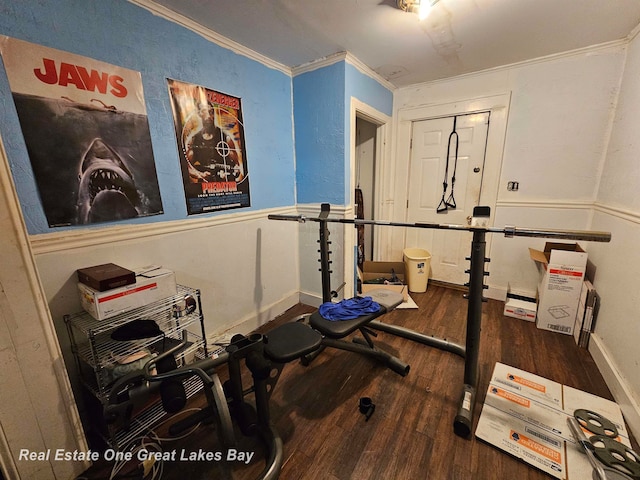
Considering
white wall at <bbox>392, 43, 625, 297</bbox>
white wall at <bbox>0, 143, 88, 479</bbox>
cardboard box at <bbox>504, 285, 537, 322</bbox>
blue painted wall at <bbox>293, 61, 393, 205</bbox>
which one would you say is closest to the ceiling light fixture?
blue painted wall at <bbox>293, 61, 393, 205</bbox>

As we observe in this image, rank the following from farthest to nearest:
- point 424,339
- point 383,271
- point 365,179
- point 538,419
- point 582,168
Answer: point 365,179 < point 383,271 < point 582,168 < point 424,339 < point 538,419

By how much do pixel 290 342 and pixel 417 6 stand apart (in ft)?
6.71

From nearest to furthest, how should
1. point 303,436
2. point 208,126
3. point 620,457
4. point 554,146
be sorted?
point 620,457
point 303,436
point 208,126
point 554,146

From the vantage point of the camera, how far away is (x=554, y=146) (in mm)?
2377

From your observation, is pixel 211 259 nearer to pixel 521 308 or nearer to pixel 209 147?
pixel 209 147

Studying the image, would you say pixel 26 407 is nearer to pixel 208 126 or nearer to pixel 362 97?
pixel 208 126

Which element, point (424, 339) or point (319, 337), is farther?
point (424, 339)

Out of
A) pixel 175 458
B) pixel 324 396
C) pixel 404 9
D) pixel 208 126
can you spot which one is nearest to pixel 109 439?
pixel 175 458

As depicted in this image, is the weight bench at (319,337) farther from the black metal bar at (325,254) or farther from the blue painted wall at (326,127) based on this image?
the blue painted wall at (326,127)

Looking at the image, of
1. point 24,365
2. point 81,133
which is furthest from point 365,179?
point 24,365

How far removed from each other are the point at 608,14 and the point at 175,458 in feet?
12.0

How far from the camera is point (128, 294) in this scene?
124 cm

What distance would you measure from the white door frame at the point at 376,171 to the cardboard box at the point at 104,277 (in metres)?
1.75

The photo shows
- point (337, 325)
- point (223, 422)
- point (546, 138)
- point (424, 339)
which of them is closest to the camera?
point (223, 422)
